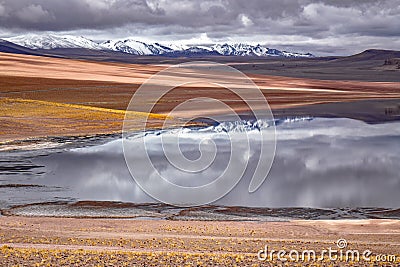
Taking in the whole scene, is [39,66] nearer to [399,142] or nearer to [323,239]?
[399,142]

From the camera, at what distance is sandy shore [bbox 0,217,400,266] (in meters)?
12.0

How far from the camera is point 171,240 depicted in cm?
1465

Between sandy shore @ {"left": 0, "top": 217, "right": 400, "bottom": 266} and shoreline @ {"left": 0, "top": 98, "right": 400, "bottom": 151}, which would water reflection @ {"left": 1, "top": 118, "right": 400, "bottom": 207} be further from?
shoreline @ {"left": 0, "top": 98, "right": 400, "bottom": 151}

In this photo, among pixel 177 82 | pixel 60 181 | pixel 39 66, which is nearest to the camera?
pixel 60 181

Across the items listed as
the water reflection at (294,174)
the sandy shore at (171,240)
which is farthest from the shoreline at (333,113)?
the sandy shore at (171,240)

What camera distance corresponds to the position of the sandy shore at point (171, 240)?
39.5ft

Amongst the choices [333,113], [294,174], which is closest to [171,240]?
[294,174]

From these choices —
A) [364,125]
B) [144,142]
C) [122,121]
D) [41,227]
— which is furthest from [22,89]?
[41,227]

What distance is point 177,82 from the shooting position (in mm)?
87750

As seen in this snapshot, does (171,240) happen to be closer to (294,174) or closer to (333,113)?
(294,174)

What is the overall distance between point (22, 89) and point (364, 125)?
3887 cm

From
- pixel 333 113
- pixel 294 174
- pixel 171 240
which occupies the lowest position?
pixel 294 174

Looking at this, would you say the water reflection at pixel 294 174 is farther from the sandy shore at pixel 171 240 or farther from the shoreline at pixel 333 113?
the shoreline at pixel 333 113

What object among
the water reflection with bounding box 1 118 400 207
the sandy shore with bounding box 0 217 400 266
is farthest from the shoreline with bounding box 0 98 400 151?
the sandy shore with bounding box 0 217 400 266
